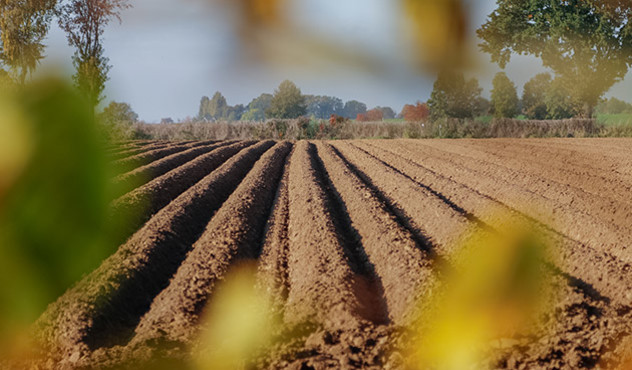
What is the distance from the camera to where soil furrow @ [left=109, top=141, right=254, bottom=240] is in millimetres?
6276

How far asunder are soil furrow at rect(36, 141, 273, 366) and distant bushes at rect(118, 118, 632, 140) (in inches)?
784

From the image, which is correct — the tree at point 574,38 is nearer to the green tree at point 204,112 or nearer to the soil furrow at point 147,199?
the green tree at point 204,112

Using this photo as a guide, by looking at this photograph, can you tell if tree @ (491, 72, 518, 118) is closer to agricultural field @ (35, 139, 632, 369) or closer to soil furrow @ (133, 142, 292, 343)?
agricultural field @ (35, 139, 632, 369)

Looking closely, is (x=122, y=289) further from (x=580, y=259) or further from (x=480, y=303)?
(x=580, y=259)

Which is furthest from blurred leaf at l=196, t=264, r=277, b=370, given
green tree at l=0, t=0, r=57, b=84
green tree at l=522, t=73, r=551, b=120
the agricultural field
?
green tree at l=522, t=73, r=551, b=120

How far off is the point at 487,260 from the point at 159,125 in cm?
2994

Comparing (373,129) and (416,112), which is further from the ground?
(416,112)

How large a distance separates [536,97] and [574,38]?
29.3m

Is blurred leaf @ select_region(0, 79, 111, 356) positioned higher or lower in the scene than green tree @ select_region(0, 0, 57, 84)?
lower

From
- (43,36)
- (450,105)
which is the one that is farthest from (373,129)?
(43,36)

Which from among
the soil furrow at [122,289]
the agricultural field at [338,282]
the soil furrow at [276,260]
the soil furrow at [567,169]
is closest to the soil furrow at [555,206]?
the agricultural field at [338,282]

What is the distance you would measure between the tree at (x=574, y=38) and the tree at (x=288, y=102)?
1289 centimetres

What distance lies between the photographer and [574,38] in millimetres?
26094

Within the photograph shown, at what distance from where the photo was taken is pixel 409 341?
3.36 meters
